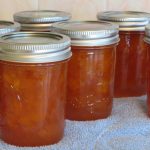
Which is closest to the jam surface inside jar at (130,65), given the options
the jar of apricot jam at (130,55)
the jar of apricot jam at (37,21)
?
the jar of apricot jam at (130,55)

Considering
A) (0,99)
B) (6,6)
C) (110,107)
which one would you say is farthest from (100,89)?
(6,6)

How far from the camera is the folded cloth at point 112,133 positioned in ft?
1.88

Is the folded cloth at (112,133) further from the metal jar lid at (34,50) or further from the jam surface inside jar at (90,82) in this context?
the metal jar lid at (34,50)

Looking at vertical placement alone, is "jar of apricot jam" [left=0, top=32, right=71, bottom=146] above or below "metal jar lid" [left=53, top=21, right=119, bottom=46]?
below

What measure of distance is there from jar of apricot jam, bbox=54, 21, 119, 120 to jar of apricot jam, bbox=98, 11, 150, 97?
58mm

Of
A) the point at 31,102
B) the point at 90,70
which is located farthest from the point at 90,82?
the point at 31,102

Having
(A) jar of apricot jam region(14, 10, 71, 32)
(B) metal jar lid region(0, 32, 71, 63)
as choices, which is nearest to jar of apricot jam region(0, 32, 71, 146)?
(B) metal jar lid region(0, 32, 71, 63)

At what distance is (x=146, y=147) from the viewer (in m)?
0.57

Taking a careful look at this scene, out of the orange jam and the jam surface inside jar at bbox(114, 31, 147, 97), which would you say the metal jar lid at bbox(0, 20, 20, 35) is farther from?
the jam surface inside jar at bbox(114, 31, 147, 97)

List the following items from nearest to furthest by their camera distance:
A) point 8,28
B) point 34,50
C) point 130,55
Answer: point 34,50, point 8,28, point 130,55

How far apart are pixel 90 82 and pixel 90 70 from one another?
A: 21 millimetres

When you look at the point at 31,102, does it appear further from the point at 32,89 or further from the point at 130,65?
the point at 130,65

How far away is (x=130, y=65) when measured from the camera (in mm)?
757

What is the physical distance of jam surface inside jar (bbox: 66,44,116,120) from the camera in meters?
0.64
